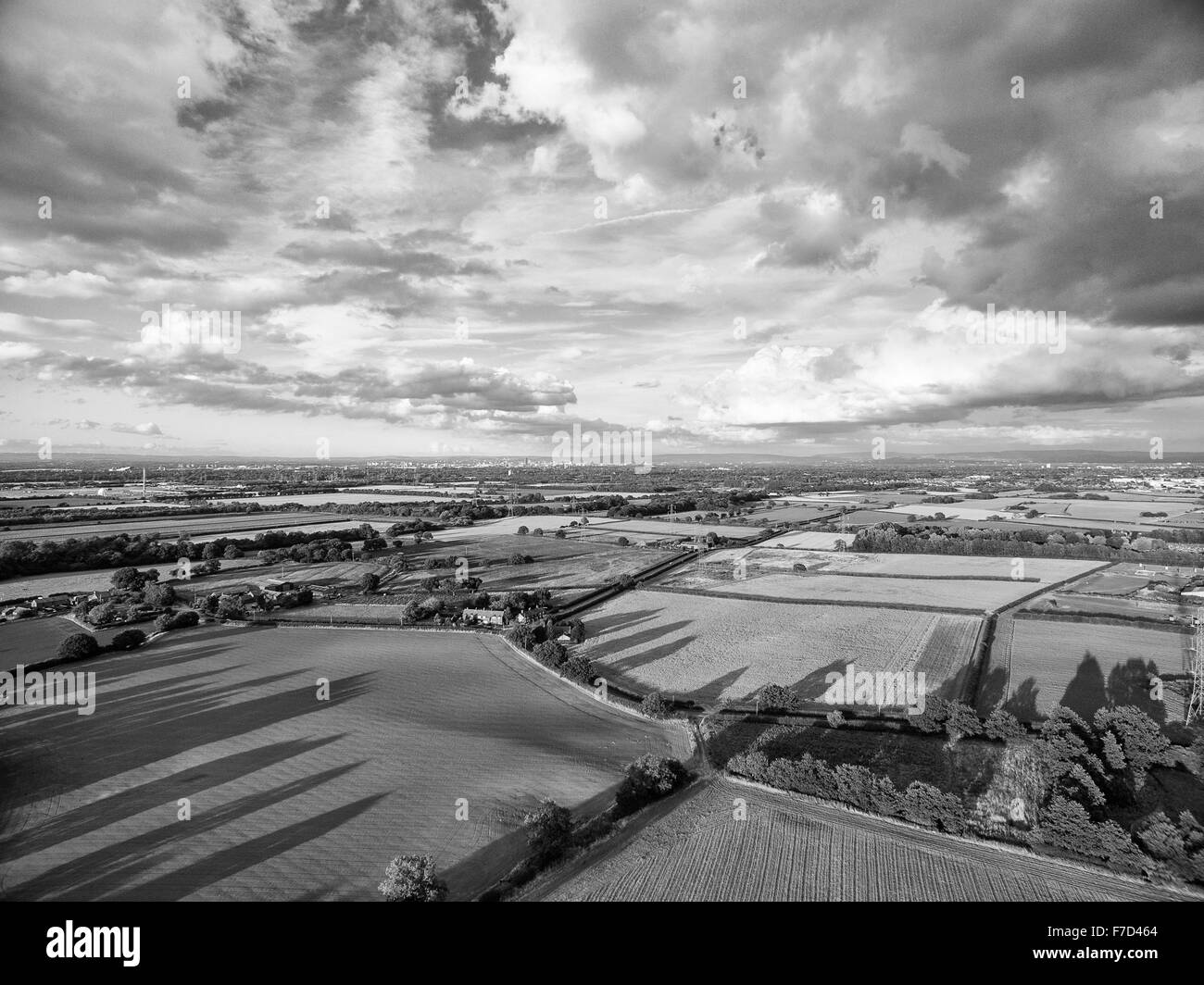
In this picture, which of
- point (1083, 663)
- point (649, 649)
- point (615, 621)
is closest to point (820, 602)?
point (615, 621)

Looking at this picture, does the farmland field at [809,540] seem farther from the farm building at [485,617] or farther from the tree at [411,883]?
the tree at [411,883]

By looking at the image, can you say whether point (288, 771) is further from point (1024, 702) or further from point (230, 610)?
point (1024, 702)

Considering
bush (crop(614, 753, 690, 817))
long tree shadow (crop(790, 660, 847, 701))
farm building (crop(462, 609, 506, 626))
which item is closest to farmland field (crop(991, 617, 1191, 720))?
long tree shadow (crop(790, 660, 847, 701))

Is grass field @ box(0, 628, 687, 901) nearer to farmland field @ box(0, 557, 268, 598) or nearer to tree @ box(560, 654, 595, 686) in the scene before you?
tree @ box(560, 654, 595, 686)

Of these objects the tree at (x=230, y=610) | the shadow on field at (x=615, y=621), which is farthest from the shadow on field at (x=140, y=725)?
the shadow on field at (x=615, y=621)
